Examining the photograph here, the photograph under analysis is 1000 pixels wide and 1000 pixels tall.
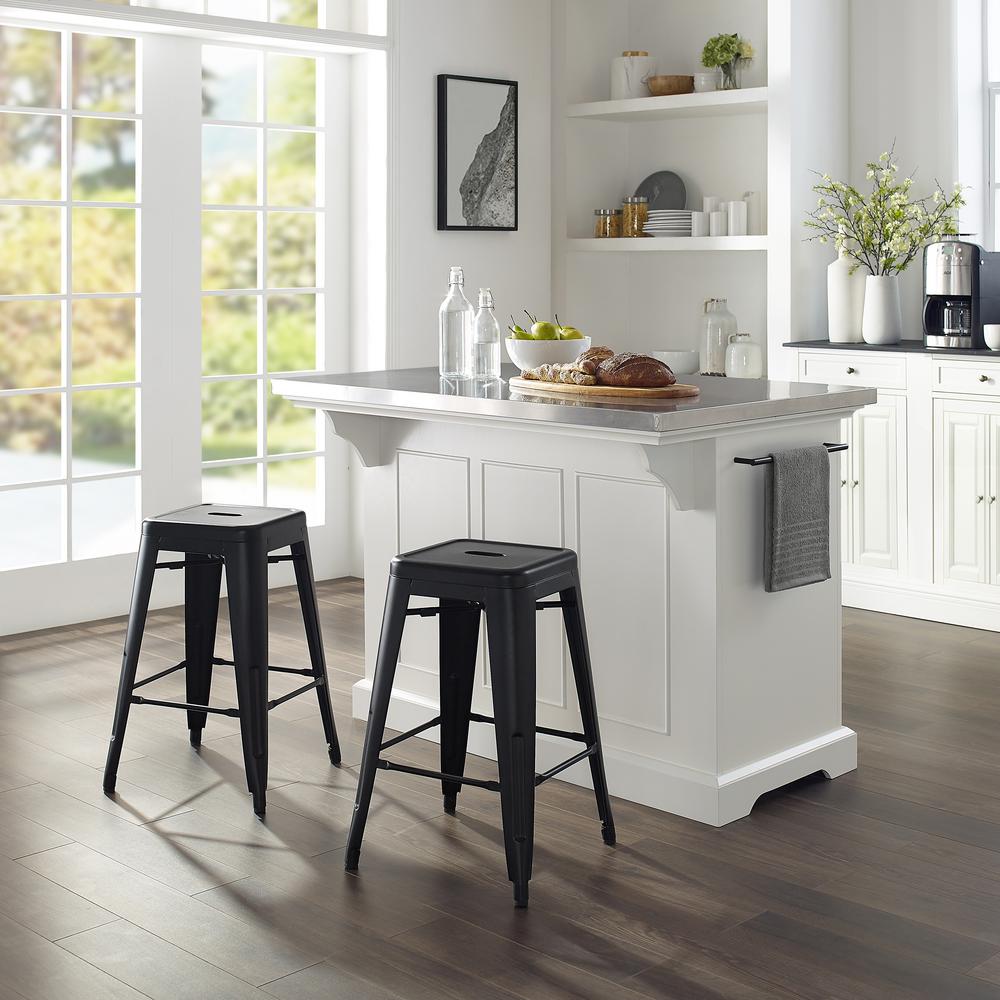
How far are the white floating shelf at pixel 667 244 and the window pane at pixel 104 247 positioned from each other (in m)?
2.00

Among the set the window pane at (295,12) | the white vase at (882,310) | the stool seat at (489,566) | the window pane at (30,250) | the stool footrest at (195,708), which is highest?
the window pane at (295,12)

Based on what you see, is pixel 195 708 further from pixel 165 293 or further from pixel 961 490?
pixel 961 490

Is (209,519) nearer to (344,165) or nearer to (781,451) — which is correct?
(781,451)

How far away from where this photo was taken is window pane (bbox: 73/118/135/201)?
5203 millimetres

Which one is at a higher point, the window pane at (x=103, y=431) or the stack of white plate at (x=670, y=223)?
the stack of white plate at (x=670, y=223)

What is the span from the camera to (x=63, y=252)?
16.7 ft

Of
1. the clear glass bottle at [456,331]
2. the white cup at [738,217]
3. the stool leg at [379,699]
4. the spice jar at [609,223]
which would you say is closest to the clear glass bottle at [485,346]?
the clear glass bottle at [456,331]

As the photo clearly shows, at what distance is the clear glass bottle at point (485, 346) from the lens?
365cm

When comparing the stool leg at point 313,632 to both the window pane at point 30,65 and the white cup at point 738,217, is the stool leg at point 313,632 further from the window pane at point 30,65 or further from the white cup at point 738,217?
the white cup at point 738,217

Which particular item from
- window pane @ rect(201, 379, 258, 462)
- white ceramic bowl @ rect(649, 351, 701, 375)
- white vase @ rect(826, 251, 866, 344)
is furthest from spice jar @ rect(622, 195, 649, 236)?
window pane @ rect(201, 379, 258, 462)

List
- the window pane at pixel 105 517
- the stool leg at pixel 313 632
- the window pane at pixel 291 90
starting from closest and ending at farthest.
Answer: the stool leg at pixel 313 632, the window pane at pixel 105 517, the window pane at pixel 291 90

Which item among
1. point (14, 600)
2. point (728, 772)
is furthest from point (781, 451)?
point (14, 600)

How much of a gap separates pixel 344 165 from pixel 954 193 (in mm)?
2465

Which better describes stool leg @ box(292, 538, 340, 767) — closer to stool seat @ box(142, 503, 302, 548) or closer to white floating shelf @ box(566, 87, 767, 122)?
stool seat @ box(142, 503, 302, 548)
